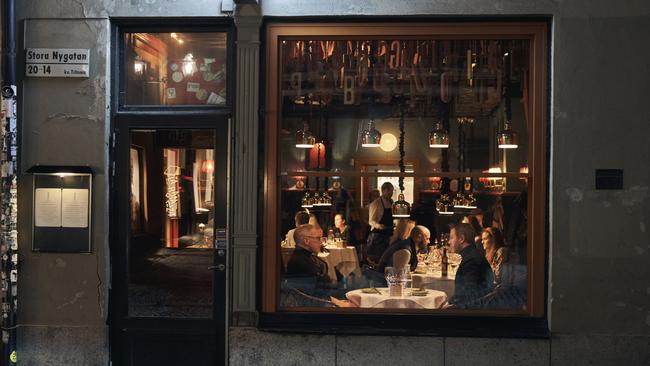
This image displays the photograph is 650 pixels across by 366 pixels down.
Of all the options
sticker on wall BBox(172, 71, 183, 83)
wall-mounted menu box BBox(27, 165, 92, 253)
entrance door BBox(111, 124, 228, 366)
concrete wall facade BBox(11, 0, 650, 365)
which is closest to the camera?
concrete wall facade BBox(11, 0, 650, 365)

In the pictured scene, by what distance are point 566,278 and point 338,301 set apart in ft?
7.16

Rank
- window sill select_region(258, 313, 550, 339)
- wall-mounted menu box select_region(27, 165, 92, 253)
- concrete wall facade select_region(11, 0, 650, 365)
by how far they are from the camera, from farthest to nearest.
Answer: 1. wall-mounted menu box select_region(27, 165, 92, 253)
2. window sill select_region(258, 313, 550, 339)
3. concrete wall facade select_region(11, 0, 650, 365)

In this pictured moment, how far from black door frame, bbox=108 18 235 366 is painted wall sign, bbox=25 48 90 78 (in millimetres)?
288

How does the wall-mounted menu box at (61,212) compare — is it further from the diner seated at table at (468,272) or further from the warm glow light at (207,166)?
the diner seated at table at (468,272)

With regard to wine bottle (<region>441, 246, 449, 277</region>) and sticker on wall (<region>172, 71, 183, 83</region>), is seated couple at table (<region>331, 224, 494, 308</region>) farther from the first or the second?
sticker on wall (<region>172, 71, 183, 83</region>)

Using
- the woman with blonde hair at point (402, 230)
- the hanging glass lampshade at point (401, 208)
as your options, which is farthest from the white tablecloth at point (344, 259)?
the hanging glass lampshade at point (401, 208)

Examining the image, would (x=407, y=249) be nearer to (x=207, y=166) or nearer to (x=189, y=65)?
(x=207, y=166)

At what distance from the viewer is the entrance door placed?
6.55m

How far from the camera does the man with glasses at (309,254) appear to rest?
6.71 meters

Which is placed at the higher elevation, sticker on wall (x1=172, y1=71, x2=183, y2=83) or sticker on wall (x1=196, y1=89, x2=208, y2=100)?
sticker on wall (x1=172, y1=71, x2=183, y2=83)

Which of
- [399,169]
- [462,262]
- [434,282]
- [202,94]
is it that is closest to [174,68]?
[202,94]

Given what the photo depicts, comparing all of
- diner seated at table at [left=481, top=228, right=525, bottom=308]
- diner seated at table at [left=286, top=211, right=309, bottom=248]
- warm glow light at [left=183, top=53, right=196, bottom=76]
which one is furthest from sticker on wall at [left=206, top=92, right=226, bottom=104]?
diner seated at table at [left=481, top=228, right=525, bottom=308]

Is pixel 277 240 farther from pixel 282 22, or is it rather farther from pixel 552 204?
pixel 552 204

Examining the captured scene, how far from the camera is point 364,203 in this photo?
22.1 ft
